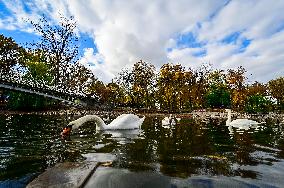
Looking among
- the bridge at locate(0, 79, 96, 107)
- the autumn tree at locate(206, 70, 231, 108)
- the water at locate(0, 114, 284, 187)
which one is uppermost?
the autumn tree at locate(206, 70, 231, 108)

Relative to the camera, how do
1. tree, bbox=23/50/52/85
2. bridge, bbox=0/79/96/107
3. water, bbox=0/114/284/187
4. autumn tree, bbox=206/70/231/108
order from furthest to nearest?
autumn tree, bbox=206/70/231/108
tree, bbox=23/50/52/85
bridge, bbox=0/79/96/107
water, bbox=0/114/284/187

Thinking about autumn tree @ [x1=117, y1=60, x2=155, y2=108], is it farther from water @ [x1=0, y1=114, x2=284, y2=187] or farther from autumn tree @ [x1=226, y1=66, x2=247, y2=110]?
water @ [x1=0, y1=114, x2=284, y2=187]

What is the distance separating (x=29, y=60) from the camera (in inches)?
2847

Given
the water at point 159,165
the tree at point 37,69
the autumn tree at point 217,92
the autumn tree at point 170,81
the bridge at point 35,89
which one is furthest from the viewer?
the autumn tree at point 217,92

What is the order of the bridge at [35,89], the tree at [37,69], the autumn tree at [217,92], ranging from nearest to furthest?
the bridge at [35,89] < the tree at [37,69] < the autumn tree at [217,92]

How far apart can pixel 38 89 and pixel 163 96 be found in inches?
1663

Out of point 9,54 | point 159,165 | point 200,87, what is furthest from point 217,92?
point 159,165

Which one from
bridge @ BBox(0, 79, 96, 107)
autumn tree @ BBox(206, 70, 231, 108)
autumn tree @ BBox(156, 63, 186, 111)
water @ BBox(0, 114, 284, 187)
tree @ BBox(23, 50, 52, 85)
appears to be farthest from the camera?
autumn tree @ BBox(206, 70, 231, 108)

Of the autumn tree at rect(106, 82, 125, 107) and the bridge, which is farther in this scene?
the autumn tree at rect(106, 82, 125, 107)

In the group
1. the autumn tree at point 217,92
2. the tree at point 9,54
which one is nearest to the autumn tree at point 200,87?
the autumn tree at point 217,92

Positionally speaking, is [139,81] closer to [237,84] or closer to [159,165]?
[237,84]

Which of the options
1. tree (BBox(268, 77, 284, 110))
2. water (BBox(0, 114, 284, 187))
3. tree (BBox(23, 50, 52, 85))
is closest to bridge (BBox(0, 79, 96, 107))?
tree (BBox(23, 50, 52, 85))

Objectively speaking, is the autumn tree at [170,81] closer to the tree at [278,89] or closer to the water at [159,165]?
the tree at [278,89]

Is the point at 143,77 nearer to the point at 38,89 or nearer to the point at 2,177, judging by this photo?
the point at 38,89
